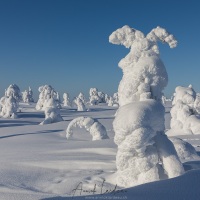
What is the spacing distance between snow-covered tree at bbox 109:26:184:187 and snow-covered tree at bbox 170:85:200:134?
453 inches

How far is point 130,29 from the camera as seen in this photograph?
6867mm

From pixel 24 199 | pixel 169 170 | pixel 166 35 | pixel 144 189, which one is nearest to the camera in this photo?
pixel 144 189

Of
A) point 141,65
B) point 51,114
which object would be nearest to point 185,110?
point 51,114

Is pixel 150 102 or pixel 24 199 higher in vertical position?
pixel 150 102

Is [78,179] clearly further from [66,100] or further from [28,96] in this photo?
[28,96]

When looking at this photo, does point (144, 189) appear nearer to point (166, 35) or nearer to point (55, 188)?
point (55, 188)

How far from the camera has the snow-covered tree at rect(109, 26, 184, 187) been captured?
5.51 m

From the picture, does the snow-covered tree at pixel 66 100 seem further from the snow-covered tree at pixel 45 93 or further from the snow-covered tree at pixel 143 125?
the snow-covered tree at pixel 143 125

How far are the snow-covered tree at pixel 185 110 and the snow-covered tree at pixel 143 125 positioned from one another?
37.7 ft

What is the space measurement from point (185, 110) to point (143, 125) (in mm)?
13765

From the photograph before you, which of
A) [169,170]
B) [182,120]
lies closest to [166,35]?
[169,170]

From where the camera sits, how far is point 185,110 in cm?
1864

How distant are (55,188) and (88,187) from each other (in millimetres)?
606

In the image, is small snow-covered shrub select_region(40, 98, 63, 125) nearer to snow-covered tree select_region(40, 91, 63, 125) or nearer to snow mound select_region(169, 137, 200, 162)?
snow-covered tree select_region(40, 91, 63, 125)
